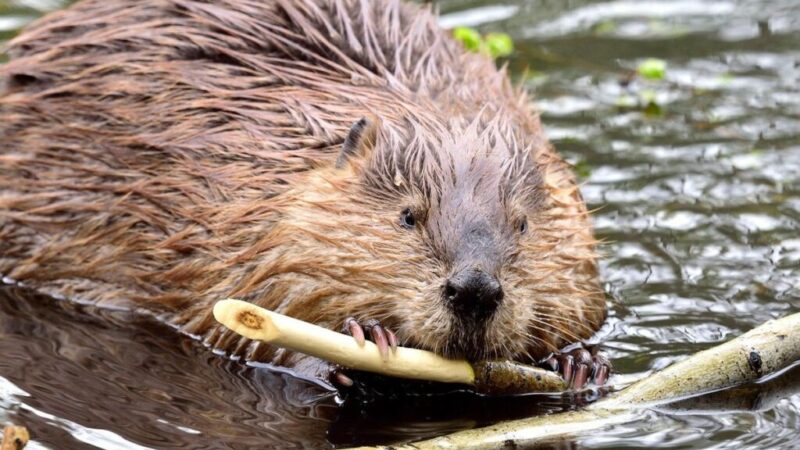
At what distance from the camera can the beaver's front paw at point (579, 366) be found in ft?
15.3

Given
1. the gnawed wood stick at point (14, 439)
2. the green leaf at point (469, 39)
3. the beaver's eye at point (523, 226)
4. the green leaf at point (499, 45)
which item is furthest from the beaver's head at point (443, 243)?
the green leaf at point (499, 45)

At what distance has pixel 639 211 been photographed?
6156mm

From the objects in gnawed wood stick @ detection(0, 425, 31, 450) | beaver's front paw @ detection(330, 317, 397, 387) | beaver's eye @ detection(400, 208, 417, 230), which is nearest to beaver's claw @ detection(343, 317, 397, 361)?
beaver's front paw @ detection(330, 317, 397, 387)

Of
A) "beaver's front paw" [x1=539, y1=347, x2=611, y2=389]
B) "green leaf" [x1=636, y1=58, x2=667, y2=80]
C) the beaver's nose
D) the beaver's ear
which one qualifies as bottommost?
A: "beaver's front paw" [x1=539, y1=347, x2=611, y2=389]

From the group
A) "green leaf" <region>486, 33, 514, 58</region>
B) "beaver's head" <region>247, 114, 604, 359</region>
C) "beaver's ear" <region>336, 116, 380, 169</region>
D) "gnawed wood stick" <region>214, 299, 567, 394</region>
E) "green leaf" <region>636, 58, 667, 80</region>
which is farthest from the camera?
"green leaf" <region>486, 33, 514, 58</region>

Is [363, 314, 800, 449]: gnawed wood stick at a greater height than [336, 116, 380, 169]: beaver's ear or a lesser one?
lesser

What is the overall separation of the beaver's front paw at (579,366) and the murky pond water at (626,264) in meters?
0.11

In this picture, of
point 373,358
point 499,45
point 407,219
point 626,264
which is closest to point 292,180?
point 407,219

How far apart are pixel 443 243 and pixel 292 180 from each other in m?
0.74

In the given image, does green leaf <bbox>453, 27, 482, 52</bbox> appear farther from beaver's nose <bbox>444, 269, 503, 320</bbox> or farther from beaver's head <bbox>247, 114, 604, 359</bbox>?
beaver's nose <bbox>444, 269, 503, 320</bbox>

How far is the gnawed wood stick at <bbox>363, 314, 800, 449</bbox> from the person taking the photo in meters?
4.23

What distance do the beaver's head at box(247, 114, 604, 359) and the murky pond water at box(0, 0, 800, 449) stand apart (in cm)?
31

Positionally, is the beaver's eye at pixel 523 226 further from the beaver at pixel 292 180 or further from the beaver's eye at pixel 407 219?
the beaver's eye at pixel 407 219

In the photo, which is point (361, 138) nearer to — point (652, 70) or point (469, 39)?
point (469, 39)
